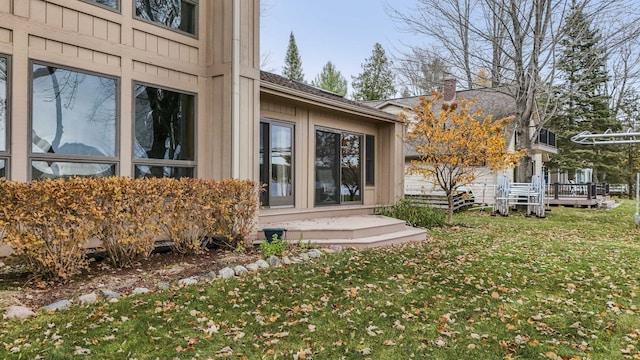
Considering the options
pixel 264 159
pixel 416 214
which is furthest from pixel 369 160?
pixel 264 159

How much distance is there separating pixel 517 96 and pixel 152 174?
533 inches

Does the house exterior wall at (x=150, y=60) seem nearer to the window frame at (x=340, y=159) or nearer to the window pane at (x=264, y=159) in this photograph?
the window pane at (x=264, y=159)

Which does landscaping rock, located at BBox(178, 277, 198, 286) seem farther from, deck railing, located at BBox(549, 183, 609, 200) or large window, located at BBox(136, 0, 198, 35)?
deck railing, located at BBox(549, 183, 609, 200)

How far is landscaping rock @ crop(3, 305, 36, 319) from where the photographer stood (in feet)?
10.9

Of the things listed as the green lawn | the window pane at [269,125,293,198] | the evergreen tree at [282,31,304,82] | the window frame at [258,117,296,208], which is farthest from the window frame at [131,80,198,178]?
the evergreen tree at [282,31,304,82]

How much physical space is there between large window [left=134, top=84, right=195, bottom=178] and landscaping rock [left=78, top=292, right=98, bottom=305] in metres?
2.40

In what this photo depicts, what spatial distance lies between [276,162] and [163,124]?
2.86 metres

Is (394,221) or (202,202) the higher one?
(202,202)

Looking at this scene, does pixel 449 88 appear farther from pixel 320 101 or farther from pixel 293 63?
pixel 293 63

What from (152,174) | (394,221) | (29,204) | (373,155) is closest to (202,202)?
(152,174)

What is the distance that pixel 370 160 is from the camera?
36.9 feet

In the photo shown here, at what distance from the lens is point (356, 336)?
3.23 metres

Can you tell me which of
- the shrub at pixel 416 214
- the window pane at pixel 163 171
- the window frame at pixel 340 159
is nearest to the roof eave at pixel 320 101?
the window frame at pixel 340 159

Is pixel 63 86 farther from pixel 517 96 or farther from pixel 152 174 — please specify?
pixel 517 96
